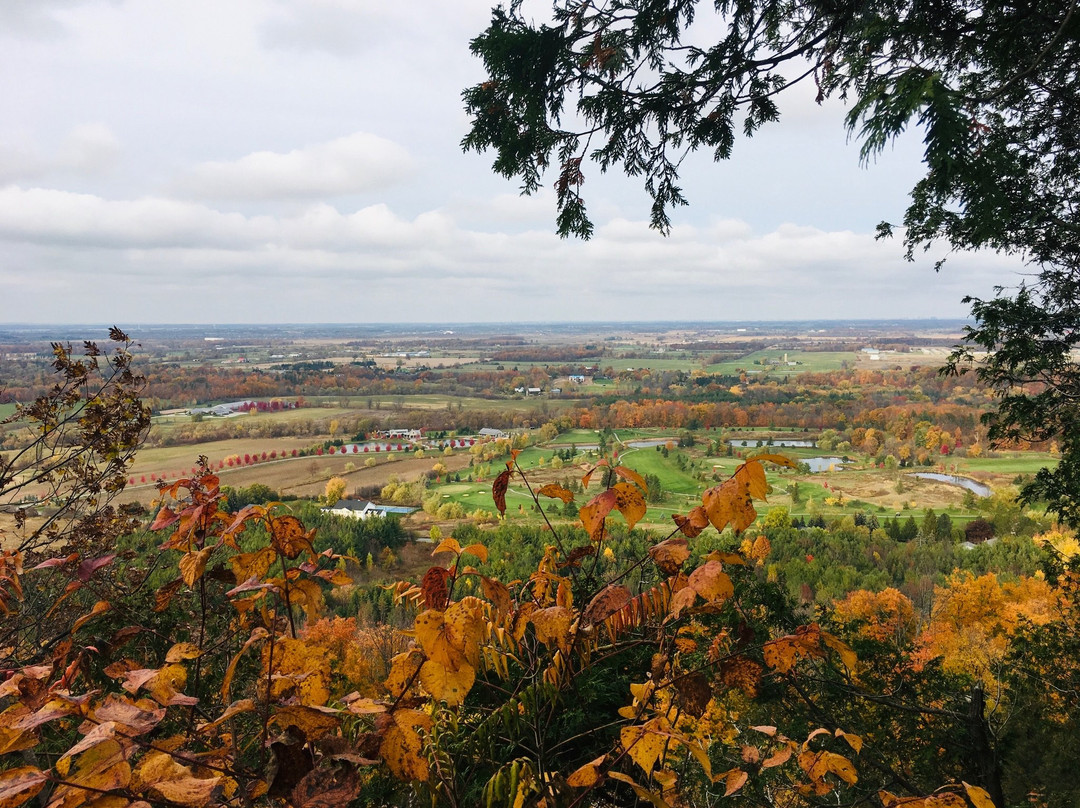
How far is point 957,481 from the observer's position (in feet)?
171

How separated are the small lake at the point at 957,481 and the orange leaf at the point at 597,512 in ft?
195

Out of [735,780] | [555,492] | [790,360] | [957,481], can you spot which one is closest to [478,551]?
[555,492]

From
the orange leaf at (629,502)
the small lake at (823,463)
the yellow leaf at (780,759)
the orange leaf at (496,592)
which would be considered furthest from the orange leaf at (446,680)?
the small lake at (823,463)

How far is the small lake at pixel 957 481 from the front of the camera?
48131 mm

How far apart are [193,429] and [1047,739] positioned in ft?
169

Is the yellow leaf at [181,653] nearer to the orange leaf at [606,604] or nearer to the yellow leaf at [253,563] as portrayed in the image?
the yellow leaf at [253,563]

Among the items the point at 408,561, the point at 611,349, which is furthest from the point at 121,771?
the point at 611,349

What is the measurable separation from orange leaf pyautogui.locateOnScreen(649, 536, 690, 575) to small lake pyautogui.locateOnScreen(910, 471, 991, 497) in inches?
2336

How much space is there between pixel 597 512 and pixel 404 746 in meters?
0.61

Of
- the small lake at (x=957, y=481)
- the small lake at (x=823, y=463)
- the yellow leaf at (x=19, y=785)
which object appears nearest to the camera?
the yellow leaf at (x=19, y=785)

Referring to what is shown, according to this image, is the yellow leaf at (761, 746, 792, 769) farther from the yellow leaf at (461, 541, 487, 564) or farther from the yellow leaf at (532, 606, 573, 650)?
the yellow leaf at (461, 541, 487, 564)

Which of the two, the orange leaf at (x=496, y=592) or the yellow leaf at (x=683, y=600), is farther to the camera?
the orange leaf at (x=496, y=592)

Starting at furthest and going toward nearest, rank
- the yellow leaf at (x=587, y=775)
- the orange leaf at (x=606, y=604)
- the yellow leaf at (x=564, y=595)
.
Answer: the yellow leaf at (x=564, y=595) → the orange leaf at (x=606, y=604) → the yellow leaf at (x=587, y=775)

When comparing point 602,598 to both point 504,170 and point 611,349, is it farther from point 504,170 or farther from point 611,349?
point 611,349
